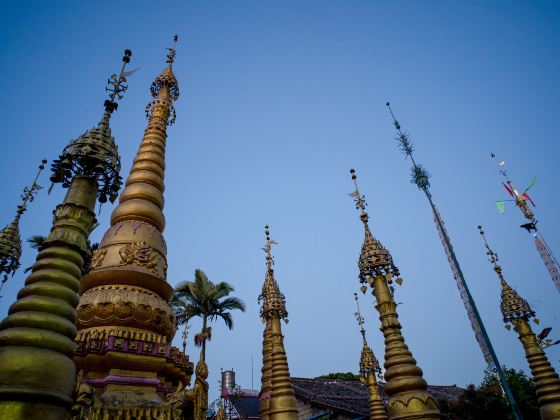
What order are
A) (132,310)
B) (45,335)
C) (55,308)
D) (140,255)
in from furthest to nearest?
(140,255) → (132,310) → (55,308) → (45,335)

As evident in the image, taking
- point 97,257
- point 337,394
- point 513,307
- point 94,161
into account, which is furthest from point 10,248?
point 337,394

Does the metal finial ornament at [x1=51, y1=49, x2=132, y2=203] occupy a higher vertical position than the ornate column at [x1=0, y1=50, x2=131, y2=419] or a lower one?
higher

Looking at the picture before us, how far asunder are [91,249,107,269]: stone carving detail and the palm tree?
52.5ft

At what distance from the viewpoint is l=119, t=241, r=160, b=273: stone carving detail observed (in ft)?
38.1

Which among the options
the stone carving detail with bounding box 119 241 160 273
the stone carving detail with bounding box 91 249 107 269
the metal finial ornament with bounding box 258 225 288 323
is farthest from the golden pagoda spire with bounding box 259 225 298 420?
the stone carving detail with bounding box 91 249 107 269

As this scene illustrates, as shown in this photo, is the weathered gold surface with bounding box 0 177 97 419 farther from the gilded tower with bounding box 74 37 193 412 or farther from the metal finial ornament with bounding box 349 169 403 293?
the metal finial ornament with bounding box 349 169 403 293

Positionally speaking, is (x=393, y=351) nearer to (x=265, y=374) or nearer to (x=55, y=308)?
(x=55, y=308)

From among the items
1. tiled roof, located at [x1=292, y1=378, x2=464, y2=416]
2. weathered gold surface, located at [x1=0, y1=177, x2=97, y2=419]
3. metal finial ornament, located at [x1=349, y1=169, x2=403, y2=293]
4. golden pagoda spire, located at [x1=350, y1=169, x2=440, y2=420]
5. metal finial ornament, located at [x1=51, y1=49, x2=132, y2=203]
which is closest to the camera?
weathered gold surface, located at [x1=0, y1=177, x2=97, y2=419]

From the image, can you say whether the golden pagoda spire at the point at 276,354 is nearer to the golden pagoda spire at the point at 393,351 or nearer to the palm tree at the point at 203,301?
the golden pagoda spire at the point at 393,351

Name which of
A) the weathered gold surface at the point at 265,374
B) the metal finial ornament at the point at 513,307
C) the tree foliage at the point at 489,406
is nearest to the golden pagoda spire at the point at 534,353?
the metal finial ornament at the point at 513,307

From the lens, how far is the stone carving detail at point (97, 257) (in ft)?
38.3

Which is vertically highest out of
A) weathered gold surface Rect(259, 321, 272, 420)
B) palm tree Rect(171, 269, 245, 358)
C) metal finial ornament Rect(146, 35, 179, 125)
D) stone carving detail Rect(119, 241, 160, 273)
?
metal finial ornament Rect(146, 35, 179, 125)

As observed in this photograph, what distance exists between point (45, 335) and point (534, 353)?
16.1m

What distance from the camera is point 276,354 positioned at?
13.7 metres
